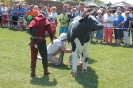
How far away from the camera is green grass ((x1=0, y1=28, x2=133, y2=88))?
6.06 m

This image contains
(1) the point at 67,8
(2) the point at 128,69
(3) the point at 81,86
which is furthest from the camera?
(1) the point at 67,8

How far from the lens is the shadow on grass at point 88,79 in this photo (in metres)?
6.07

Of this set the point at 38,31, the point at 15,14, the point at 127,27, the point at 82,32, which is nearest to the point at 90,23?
the point at 82,32

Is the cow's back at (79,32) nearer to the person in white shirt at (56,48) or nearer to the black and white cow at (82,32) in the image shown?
the black and white cow at (82,32)

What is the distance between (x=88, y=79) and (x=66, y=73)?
80 cm

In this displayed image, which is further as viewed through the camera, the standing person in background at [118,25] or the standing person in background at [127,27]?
the standing person in background at [118,25]

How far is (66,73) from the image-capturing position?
23.0ft

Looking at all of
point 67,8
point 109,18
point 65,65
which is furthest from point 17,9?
point 65,65

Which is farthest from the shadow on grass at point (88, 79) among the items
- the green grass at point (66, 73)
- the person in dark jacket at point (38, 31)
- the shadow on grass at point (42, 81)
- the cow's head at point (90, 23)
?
the cow's head at point (90, 23)

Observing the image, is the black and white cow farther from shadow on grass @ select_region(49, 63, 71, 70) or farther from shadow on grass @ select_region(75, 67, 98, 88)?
shadow on grass @ select_region(49, 63, 71, 70)

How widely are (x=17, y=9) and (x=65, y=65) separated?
31.4 ft

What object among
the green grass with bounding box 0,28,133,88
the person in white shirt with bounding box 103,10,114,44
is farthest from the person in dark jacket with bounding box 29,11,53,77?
the person in white shirt with bounding box 103,10,114,44

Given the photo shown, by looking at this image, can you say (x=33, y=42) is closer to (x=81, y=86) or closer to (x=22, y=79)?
(x=22, y=79)

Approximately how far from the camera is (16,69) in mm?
7172
